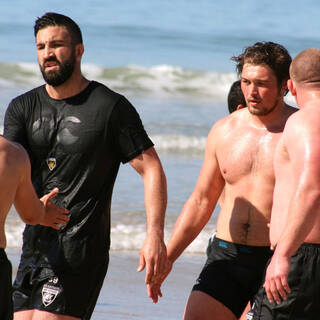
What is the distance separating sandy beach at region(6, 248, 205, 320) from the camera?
→ 284 inches

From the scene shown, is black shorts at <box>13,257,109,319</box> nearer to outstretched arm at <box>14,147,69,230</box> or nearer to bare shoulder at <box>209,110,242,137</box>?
outstretched arm at <box>14,147,69,230</box>

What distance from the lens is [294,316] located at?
4.30 m

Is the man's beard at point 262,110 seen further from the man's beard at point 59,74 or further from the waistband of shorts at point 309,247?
the waistband of shorts at point 309,247

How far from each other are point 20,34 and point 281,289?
23686 mm

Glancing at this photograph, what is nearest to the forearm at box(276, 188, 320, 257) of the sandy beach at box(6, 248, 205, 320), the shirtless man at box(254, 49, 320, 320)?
the shirtless man at box(254, 49, 320, 320)

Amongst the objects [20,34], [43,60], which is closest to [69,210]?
[43,60]

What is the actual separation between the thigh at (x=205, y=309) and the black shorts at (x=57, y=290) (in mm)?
562

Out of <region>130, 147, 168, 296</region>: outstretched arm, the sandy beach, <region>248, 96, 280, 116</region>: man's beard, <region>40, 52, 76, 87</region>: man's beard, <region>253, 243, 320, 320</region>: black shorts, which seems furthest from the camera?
the sandy beach

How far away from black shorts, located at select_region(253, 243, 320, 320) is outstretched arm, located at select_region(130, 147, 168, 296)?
862 mm

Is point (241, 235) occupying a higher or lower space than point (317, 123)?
lower

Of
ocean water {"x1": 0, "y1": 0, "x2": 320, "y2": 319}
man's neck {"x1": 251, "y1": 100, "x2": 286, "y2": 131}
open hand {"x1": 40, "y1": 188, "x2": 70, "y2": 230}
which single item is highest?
man's neck {"x1": 251, "y1": 100, "x2": 286, "y2": 131}

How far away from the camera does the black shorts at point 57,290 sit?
16.5ft

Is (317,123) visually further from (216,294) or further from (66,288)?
(66,288)

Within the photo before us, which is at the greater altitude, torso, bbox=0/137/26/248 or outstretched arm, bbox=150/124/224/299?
torso, bbox=0/137/26/248
